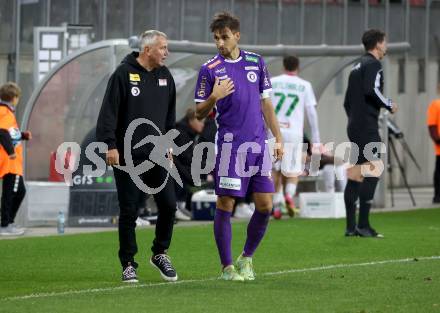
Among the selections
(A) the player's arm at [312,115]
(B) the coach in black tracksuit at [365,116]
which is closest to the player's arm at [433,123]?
(A) the player's arm at [312,115]

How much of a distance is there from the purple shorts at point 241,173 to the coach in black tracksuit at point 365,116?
182 inches

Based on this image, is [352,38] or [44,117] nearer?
[44,117]

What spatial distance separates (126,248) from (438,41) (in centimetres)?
2306

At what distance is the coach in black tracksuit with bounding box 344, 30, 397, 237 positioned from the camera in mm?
16062

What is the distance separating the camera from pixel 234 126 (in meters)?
11.3

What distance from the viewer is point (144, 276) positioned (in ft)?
40.0

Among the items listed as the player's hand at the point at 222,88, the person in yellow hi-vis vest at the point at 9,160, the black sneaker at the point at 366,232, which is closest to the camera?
the player's hand at the point at 222,88

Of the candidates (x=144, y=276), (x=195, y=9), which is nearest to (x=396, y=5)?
(x=195, y=9)

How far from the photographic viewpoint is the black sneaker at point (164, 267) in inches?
459

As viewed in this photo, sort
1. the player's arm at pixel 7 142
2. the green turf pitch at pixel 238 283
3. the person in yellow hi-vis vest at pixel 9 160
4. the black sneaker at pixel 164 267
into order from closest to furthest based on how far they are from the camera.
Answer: the green turf pitch at pixel 238 283 → the black sneaker at pixel 164 267 → the player's arm at pixel 7 142 → the person in yellow hi-vis vest at pixel 9 160

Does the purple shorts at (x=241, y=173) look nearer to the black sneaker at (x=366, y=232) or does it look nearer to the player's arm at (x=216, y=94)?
the player's arm at (x=216, y=94)

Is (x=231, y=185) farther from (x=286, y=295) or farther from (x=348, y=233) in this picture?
(x=348, y=233)

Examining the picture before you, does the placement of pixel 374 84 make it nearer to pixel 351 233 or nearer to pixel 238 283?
pixel 351 233

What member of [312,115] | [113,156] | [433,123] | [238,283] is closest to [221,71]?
[113,156]
